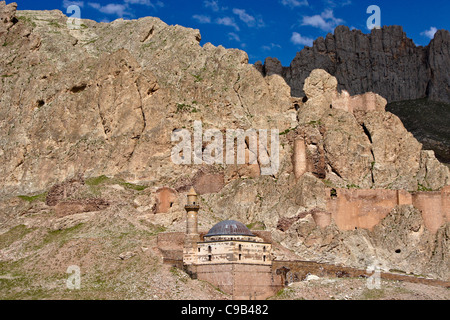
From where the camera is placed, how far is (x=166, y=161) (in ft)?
349

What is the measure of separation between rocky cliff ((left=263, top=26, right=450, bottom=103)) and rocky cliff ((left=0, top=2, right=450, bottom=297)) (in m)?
48.3

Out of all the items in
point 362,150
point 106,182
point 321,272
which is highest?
point 362,150

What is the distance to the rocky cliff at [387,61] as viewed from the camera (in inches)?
6422

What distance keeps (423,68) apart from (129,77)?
77.7m

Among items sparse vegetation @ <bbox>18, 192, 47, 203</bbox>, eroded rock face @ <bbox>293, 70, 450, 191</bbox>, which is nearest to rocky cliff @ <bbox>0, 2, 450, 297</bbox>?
eroded rock face @ <bbox>293, 70, 450, 191</bbox>

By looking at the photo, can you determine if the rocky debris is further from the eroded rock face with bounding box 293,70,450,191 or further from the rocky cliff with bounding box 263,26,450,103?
the rocky cliff with bounding box 263,26,450,103

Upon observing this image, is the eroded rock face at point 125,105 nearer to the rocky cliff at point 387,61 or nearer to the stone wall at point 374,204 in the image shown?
the stone wall at point 374,204

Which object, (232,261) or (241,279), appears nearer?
Result: (232,261)

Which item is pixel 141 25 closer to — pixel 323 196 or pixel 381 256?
pixel 323 196

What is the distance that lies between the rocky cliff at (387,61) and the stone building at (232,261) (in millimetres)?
84424

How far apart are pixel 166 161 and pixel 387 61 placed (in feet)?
251

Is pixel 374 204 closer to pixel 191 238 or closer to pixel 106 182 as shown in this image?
pixel 191 238

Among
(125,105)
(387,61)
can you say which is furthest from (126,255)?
(387,61)

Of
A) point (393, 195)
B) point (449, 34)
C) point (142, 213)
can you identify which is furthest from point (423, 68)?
point (142, 213)
